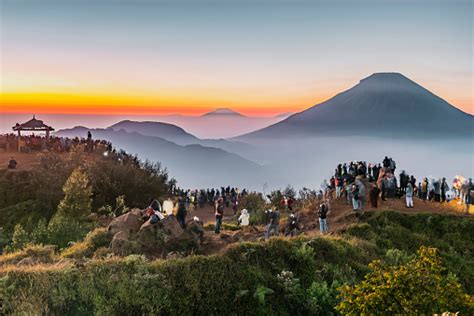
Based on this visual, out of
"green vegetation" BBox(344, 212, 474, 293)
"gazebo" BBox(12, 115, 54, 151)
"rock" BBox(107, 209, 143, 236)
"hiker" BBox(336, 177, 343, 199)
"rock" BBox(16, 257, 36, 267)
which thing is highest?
"gazebo" BBox(12, 115, 54, 151)

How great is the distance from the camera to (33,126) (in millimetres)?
37500

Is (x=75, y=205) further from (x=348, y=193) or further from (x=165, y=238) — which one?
(x=348, y=193)

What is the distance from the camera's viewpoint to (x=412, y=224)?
20156 millimetres

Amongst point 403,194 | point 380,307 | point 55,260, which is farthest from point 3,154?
point 380,307

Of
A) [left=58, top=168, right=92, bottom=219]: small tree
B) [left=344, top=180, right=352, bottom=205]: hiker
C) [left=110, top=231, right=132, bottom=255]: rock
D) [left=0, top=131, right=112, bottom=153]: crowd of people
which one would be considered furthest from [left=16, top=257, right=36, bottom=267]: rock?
[left=0, top=131, right=112, bottom=153]: crowd of people

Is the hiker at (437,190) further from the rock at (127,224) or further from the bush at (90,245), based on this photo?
the bush at (90,245)

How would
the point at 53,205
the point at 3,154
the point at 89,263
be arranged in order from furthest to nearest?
the point at 3,154, the point at 53,205, the point at 89,263

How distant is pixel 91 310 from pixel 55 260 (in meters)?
3.92

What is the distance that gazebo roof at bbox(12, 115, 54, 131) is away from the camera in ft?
122

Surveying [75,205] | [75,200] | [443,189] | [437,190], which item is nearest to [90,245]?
[75,205]

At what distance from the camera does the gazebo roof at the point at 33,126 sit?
37312 millimetres

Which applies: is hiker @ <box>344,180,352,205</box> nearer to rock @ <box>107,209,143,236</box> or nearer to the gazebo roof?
rock @ <box>107,209,143,236</box>

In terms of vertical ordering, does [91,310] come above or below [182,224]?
below

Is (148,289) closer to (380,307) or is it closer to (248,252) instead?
(248,252)
